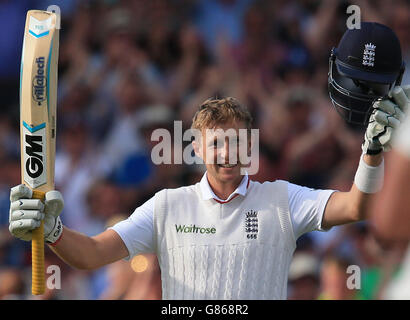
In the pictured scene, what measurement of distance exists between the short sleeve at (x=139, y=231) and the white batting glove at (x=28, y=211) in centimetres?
43

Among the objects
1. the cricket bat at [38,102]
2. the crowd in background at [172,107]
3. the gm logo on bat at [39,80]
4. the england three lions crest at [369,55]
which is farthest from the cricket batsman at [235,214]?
the crowd in background at [172,107]

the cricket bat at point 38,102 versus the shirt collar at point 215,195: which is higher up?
the cricket bat at point 38,102

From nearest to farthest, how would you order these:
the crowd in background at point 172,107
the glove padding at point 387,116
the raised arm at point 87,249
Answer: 1. the glove padding at point 387,116
2. the raised arm at point 87,249
3. the crowd in background at point 172,107

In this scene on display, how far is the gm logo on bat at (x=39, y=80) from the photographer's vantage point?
3.36 meters

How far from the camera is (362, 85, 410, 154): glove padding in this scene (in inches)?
121

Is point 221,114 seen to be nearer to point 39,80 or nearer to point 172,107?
point 39,80

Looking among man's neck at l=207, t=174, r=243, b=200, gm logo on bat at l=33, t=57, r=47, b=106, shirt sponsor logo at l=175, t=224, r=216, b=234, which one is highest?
gm logo on bat at l=33, t=57, r=47, b=106

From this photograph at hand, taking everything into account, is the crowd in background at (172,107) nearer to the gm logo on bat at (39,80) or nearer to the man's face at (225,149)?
the man's face at (225,149)

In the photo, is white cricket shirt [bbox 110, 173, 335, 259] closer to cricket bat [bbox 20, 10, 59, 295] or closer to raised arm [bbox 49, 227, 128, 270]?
raised arm [bbox 49, 227, 128, 270]

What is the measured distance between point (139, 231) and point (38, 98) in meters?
0.85

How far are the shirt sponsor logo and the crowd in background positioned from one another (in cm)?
167

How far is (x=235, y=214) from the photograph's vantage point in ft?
11.9

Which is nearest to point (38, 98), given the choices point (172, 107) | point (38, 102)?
point (38, 102)

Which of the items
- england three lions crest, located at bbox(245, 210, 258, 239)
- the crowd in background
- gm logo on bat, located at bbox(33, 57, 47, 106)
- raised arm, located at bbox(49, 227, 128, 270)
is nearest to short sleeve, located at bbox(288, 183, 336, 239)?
england three lions crest, located at bbox(245, 210, 258, 239)
